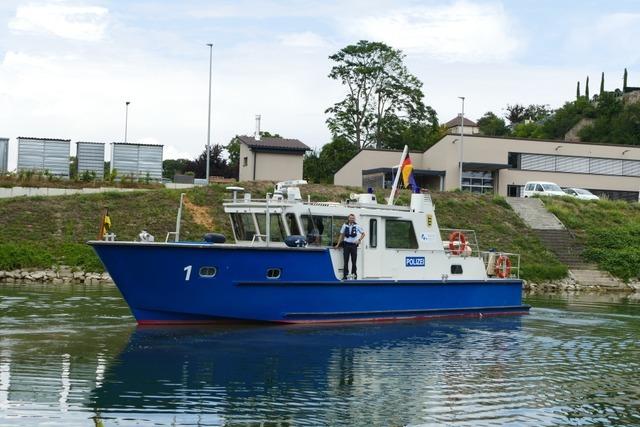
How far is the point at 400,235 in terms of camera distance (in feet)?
69.6

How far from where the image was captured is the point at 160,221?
37.1 meters

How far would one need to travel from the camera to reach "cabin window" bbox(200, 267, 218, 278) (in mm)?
17953

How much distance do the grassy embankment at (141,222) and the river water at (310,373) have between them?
1155cm

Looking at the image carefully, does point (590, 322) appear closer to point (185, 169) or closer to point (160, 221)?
point (160, 221)

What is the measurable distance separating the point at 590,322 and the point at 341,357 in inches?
372

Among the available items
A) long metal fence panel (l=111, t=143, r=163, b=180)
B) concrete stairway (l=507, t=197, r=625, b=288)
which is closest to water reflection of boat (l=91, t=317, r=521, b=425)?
concrete stairway (l=507, t=197, r=625, b=288)

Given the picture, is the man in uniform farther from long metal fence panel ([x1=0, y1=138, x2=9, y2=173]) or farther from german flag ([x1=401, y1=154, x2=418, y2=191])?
long metal fence panel ([x1=0, y1=138, x2=9, y2=173])

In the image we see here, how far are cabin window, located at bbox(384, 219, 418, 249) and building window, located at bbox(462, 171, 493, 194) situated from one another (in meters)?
36.1

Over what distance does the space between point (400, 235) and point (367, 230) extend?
1.12 m

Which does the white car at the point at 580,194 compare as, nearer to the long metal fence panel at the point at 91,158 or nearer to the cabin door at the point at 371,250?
the long metal fence panel at the point at 91,158

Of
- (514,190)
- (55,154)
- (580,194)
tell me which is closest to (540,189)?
(580,194)

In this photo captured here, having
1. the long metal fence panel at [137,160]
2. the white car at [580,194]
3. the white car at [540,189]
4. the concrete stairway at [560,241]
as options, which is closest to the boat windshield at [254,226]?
the concrete stairway at [560,241]

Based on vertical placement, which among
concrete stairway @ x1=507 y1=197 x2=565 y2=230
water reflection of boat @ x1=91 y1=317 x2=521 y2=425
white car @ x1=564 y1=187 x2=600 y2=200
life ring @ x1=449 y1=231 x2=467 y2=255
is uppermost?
white car @ x1=564 y1=187 x2=600 y2=200

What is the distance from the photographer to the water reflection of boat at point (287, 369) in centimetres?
1170
